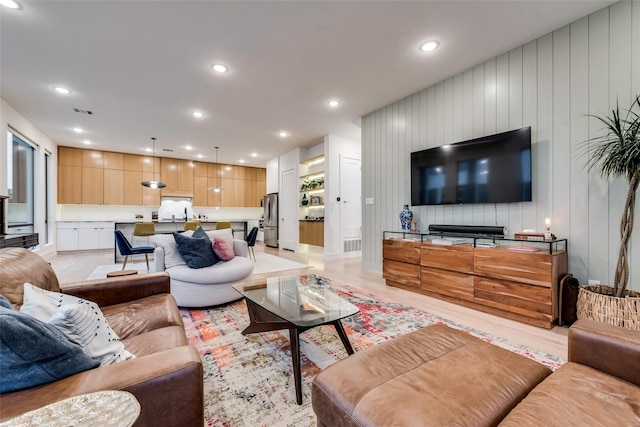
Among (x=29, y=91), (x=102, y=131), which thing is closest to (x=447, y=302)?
(x=29, y=91)

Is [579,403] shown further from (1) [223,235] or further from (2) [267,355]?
(1) [223,235]

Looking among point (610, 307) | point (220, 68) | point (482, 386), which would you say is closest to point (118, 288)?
point (482, 386)

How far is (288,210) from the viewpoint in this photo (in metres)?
7.60

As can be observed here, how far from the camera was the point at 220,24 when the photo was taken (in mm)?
2576

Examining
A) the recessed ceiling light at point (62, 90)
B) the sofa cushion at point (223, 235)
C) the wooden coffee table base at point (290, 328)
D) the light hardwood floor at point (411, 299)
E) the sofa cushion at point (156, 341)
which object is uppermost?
the recessed ceiling light at point (62, 90)

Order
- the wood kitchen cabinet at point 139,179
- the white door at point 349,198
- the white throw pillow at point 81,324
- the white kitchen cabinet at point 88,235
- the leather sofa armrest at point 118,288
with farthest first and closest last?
the wood kitchen cabinet at point 139,179 < the white kitchen cabinet at point 88,235 < the white door at point 349,198 < the leather sofa armrest at point 118,288 < the white throw pillow at point 81,324

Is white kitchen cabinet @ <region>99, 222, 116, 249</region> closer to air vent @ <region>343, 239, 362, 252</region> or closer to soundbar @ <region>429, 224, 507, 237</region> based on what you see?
air vent @ <region>343, 239, 362, 252</region>

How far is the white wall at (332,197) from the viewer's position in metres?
6.01

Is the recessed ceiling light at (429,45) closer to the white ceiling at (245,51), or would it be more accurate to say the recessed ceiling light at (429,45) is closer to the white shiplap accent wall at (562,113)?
the white ceiling at (245,51)

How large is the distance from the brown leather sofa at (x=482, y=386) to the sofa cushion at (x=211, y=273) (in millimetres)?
2091

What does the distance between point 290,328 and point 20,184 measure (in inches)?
258

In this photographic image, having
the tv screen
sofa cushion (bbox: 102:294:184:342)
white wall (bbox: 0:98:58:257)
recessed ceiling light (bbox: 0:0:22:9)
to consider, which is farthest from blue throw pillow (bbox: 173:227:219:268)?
white wall (bbox: 0:98:58:257)

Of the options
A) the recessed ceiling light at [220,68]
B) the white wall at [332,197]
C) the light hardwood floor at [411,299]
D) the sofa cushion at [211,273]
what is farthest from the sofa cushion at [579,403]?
the white wall at [332,197]

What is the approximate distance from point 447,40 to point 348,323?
3.03 metres
